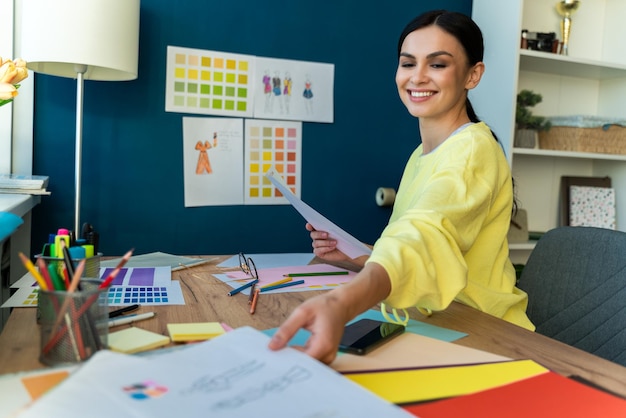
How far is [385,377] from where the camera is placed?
0.71 m

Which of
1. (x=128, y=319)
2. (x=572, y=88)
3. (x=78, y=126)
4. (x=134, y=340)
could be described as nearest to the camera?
(x=134, y=340)

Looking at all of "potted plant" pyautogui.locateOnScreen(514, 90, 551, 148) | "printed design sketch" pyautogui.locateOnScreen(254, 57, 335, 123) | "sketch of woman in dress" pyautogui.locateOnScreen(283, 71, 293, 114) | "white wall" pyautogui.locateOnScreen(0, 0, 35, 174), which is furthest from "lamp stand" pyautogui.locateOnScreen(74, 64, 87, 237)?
"potted plant" pyautogui.locateOnScreen(514, 90, 551, 148)

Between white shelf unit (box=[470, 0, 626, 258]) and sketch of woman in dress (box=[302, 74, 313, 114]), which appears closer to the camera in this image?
sketch of woman in dress (box=[302, 74, 313, 114])

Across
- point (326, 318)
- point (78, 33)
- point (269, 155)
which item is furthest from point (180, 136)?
point (326, 318)

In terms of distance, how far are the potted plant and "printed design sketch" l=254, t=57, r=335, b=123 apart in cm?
88

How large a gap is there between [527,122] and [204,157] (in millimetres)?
1462

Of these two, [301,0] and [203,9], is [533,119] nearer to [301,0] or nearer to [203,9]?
[301,0]

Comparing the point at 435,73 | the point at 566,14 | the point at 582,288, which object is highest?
the point at 566,14

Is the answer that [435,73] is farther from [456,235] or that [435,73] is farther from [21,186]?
[21,186]

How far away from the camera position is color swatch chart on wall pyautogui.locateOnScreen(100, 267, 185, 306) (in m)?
1.04

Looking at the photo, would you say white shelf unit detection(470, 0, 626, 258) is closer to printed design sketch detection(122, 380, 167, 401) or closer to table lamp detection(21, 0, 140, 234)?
table lamp detection(21, 0, 140, 234)

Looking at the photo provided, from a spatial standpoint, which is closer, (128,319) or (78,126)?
(128,319)

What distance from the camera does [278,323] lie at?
94 centimetres

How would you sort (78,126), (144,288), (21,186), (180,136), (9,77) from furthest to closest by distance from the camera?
1. (180,136)
2. (78,126)
3. (21,186)
4. (9,77)
5. (144,288)
